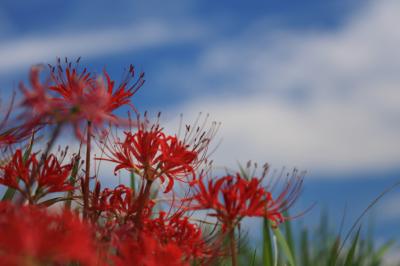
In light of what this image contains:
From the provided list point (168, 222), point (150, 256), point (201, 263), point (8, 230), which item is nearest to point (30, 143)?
point (168, 222)

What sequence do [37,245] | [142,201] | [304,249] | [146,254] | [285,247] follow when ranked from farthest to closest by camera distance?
[304,249]
[285,247]
[142,201]
[146,254]
[37,245]

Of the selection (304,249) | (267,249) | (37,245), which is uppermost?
(304,249)

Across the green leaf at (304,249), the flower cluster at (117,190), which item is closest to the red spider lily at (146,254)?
the flower cluster at (117,190)

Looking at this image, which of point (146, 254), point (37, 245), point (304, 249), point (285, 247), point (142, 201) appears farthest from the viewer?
point (304, 249)

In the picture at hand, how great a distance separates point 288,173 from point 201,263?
1.34 feet

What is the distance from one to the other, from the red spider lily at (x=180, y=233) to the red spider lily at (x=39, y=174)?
31cm

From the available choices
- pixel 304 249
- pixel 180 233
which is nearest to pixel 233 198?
pixel 180 233

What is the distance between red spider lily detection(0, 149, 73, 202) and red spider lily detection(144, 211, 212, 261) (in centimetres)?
31

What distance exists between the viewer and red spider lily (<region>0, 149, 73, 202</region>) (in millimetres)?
2052

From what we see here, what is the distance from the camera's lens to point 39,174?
2.04 m

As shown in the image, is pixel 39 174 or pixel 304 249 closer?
pixel 39 174

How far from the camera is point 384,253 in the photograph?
5238mm

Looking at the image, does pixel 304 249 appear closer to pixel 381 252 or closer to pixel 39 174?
pixel 381 252

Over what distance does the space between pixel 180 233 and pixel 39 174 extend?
49 centimetres
